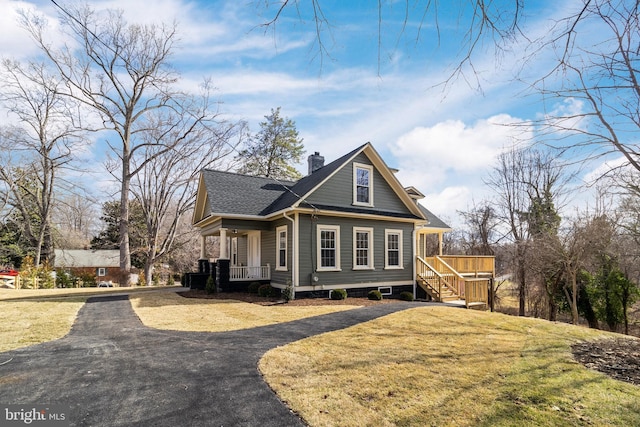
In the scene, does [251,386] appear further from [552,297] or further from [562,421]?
[552,297]

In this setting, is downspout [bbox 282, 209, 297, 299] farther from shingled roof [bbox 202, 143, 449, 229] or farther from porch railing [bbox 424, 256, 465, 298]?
porch railing [bbox 424, 256, 465, 298]

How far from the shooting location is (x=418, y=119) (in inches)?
168

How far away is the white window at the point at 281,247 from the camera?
14000mm

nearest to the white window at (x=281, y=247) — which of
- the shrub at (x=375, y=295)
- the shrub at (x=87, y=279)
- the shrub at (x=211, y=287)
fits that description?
the shrub at (x=211, y=287)

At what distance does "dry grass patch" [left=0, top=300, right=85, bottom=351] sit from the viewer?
6633mm

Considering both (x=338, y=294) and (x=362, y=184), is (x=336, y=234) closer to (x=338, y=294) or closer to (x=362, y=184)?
(x=338, y=294)

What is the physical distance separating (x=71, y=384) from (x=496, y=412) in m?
5.19

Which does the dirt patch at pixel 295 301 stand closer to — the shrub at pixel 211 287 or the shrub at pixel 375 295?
the shrub at pixel 375 295

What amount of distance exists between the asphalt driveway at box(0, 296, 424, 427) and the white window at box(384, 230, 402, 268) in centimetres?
843

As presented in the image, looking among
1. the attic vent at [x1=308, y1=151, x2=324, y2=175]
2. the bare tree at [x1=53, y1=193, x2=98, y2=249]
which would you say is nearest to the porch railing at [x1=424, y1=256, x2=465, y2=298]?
the attic vent at [x1=308, y1=151, x2=324, y2=175]

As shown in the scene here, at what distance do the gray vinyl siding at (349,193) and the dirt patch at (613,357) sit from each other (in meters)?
9.34

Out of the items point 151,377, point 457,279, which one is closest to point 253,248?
point 457,279

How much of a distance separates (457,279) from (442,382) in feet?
38.1

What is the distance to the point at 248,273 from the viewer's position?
612 inches
